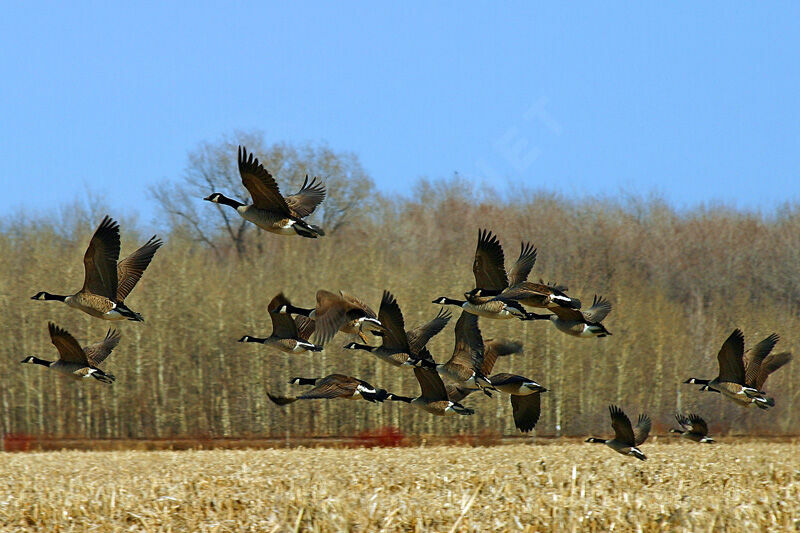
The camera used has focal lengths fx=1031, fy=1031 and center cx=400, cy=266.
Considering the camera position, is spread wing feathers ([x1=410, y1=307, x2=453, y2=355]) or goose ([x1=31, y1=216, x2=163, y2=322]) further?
spread wing feathers ([x1=410, y1=307, x2=453, y2=355])

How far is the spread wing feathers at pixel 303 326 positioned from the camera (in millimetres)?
15047

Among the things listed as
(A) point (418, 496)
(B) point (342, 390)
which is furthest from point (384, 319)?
(A) point (418, 496)

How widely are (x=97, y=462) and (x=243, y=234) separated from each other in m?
29.2

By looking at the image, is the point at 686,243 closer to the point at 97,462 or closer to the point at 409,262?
the point at 409,262

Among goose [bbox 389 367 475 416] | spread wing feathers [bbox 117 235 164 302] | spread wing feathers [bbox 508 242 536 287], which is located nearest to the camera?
spread wing feathers [bbox 117 235 164 302]

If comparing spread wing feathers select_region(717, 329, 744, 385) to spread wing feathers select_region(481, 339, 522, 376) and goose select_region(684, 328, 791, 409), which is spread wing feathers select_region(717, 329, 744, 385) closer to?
goose select_region(684, 328, 791, 409)

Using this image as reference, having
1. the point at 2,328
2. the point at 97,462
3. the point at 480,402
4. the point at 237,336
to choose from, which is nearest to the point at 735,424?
the point at 480,402

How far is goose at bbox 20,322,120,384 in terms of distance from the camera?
1424 cm

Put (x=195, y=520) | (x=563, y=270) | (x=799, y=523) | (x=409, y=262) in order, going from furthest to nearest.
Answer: (x=409, y=262) < (x=563, y=270) < (x=195, y=520) < (x=799, y=523)

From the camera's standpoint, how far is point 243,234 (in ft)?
172

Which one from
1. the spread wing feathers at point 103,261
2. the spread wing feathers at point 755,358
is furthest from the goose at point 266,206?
the spread wing feathers at point 755,358

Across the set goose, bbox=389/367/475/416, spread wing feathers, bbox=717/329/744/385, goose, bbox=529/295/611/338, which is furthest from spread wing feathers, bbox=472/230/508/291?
spread wing feathers, bbox=717/329/744/385

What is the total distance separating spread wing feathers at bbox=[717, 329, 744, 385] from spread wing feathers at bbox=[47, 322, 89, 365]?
927cm

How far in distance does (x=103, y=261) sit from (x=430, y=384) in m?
5.08
